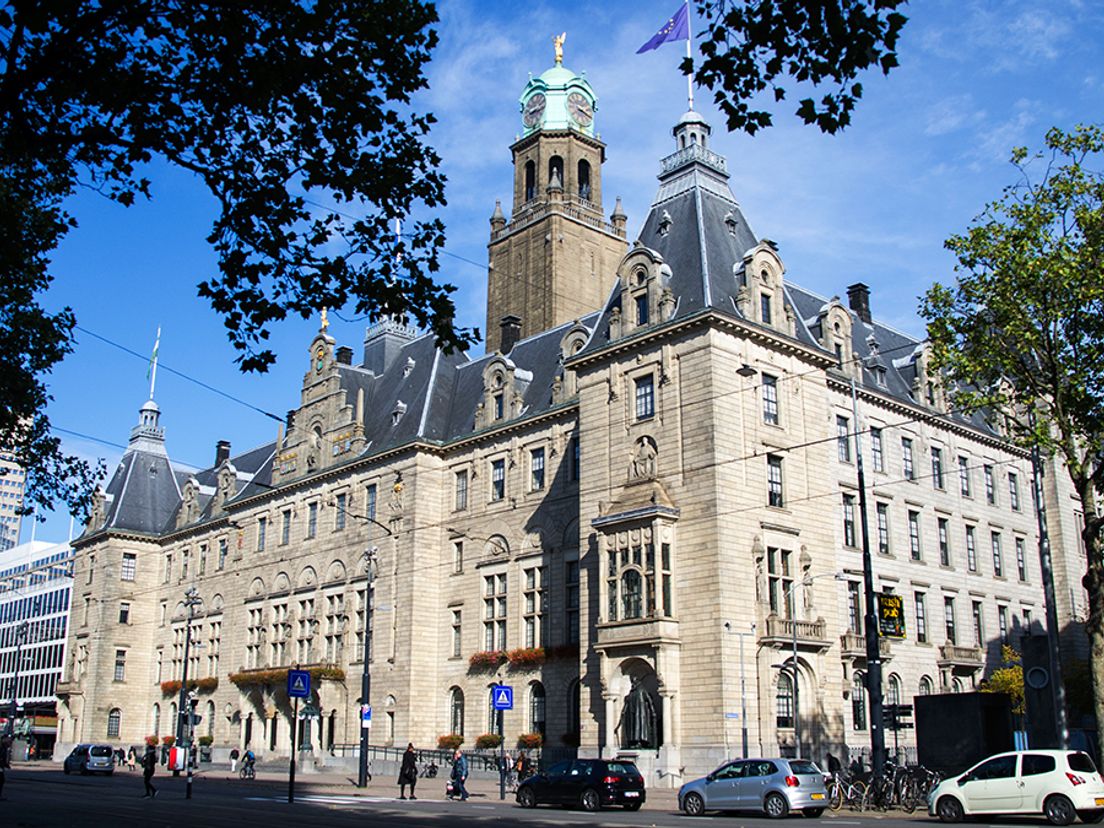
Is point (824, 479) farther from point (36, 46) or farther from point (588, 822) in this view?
point (36, 46)

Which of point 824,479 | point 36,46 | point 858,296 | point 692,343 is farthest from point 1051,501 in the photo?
point 36,46

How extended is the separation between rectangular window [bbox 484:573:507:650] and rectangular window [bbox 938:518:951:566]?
2136 centimetres

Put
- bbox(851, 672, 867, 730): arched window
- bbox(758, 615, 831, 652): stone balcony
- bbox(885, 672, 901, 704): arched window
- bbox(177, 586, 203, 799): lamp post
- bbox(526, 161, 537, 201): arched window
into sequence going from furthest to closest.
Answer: bbox(526, 161, 537, 201): arched window
bbox(885, 672, 901, 704): arched window
bbox(851, 672, 867, 730): arched window
bbox(758, 615, 831, 652): stone balcony
bbox(177, 586, 203, 799): lamp post

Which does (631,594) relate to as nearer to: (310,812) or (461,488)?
(461,488)

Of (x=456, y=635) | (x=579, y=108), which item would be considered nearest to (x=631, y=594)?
(x=456, y=635)

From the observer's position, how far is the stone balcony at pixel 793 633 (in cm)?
4109

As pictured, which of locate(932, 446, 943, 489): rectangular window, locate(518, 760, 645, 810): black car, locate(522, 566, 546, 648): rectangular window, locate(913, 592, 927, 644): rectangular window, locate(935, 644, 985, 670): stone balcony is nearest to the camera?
locate(518, 760, 645, 810): black car

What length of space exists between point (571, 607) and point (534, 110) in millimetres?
44734

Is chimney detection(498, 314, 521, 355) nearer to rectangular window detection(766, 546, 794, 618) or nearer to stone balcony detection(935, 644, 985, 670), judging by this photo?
rectangular window detection(766, 546, 794, 618)

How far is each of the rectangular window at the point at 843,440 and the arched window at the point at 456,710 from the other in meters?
21.2

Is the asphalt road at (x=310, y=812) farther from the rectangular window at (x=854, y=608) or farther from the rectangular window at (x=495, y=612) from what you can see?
the rectangular window at (x=854, y=608)

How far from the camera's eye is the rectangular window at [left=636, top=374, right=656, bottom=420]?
4515 centimetres

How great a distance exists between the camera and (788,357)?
46531mm

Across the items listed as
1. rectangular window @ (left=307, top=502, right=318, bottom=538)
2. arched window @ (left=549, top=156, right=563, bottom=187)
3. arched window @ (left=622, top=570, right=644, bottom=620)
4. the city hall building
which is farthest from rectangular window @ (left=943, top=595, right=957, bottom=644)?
arched window @ (left=549, top=156, right=563, bottom=187)
